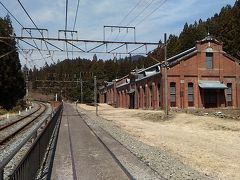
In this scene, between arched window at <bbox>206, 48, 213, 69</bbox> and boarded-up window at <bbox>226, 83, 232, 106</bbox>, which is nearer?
arched window at <bbox>206, 48, 213, 69</bbox>

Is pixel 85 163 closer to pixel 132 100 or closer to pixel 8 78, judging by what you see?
pixel 8 78

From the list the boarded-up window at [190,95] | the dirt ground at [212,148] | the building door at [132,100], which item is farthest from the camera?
the building door at [132,100]

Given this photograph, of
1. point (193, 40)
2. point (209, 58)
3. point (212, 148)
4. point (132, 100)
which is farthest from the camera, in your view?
point (193, 40)

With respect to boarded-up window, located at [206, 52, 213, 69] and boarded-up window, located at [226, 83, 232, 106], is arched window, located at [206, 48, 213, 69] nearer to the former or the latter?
boarded-up window, located at [206, 52, 213, 69]

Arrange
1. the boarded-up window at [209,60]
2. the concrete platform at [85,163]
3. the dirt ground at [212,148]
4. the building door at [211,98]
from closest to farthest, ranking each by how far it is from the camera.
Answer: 1. the concrete platform at [85,163]
2. the dirt ground at [212,148]
3. the building door at [211,98]
4. the boarded-up window at [209,60]

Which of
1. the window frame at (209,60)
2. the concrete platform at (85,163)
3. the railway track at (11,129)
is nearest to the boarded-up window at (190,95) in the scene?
the window frame at (209,60)

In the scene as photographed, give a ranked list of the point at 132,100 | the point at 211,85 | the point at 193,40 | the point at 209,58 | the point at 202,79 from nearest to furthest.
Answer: the point at 211,85 → the point at 202,79 → the point at 209,58 → the point at 132,100 → the point at 193,40

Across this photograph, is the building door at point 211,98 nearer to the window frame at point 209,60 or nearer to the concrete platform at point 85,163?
the window frame at point 209,60

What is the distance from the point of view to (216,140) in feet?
76.8

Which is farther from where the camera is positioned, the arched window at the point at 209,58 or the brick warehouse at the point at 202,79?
the arched window at the point at 209,58

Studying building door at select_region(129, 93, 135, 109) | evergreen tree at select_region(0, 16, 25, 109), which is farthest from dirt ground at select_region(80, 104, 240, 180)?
building door at select_region(129, 93, 135, 109)

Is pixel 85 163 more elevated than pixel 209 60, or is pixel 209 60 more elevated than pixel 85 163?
pixel 209 60

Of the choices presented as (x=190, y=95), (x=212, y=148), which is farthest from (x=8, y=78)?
(x=212, y=148)


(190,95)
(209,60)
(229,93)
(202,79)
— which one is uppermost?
(209,60)
